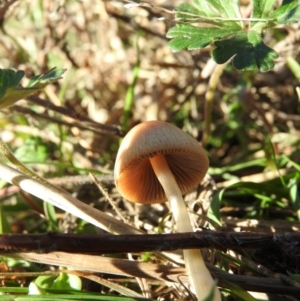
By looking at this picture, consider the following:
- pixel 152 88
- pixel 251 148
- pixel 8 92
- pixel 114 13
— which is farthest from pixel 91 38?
pixel 8 92

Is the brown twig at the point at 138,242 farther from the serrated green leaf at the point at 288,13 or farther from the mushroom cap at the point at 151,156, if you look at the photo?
the serrated green leaf at the point at 288,13

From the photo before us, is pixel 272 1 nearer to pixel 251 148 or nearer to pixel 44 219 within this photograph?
pixel 251 148

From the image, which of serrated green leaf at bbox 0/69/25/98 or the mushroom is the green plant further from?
serrated green leaf at bbox 0/69/25/98

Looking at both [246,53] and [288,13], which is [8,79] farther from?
[288,13]

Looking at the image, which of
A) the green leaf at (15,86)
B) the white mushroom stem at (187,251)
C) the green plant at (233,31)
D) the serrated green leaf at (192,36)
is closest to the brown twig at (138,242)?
the white mushroom stem at (187,251)

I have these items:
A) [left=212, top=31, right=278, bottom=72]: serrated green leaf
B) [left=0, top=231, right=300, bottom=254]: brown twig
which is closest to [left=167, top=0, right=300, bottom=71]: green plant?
[left=212, top=31, right=278, bottom=72]: serrated green leaf

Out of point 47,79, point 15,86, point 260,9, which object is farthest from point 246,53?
point 15,86

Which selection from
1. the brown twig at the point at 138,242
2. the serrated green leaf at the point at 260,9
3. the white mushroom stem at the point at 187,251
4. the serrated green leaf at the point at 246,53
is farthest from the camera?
the serrated green leaf at the point at 260,9
